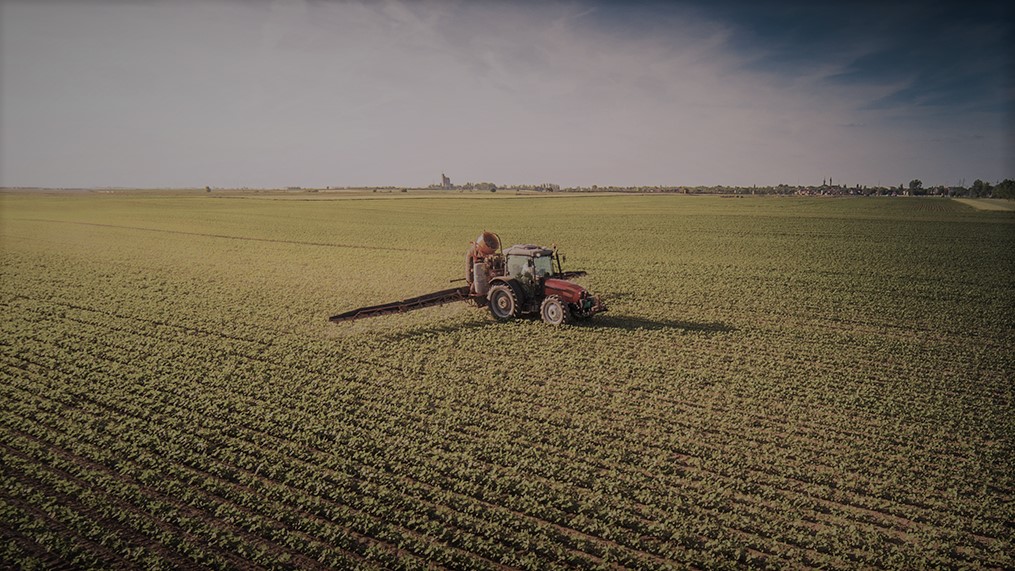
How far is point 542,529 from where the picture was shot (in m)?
6.42

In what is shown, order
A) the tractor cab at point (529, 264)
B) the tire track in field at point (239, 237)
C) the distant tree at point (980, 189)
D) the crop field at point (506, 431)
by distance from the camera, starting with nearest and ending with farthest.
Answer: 1. the crop field at point (506, 431)
2. the tractor cab at point (529, 264)
3. the tire track in field at point (239, 237)
4. the distant tree at point (980, 189)

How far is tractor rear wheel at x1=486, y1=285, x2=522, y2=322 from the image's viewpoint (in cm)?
1517

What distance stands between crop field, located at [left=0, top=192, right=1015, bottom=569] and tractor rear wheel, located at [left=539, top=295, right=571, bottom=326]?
72cm

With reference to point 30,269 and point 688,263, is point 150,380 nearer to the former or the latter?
point 30,269

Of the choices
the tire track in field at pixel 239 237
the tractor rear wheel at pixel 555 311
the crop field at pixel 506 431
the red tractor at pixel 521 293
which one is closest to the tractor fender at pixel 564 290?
the red tractor at pixel 521 293

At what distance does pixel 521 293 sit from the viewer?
1536 cm

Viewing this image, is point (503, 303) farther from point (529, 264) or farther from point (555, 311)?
point (555, 311)

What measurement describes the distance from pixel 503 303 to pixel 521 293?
0.67m

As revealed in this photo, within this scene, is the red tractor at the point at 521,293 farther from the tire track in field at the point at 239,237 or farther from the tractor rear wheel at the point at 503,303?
the tire track in field at the point at 239,237

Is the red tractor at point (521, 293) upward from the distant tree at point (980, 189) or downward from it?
downward

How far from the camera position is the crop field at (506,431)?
624 centimetres

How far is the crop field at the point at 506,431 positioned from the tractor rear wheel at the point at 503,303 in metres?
0.57

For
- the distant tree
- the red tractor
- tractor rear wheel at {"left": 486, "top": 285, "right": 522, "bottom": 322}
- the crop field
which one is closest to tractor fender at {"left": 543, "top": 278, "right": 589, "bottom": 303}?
the red tractor

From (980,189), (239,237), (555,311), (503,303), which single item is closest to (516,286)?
(503,303)
